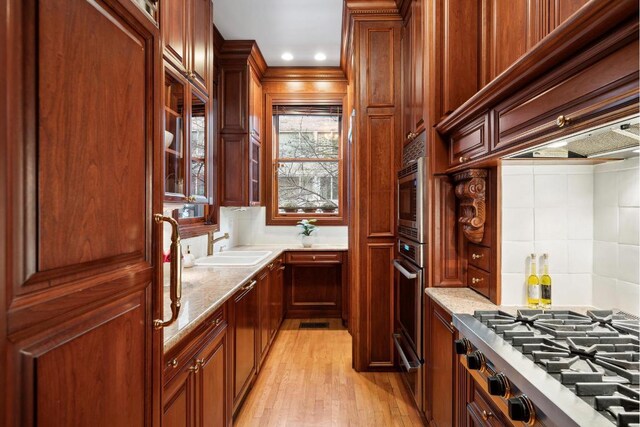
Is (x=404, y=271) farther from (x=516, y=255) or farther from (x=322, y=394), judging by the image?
(x=322, y=394)

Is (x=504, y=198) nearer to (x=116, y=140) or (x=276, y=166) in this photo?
(x=116, y=140)

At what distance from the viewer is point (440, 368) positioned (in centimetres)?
181

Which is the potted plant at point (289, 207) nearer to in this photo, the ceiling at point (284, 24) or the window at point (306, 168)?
the window at point (306, 168)

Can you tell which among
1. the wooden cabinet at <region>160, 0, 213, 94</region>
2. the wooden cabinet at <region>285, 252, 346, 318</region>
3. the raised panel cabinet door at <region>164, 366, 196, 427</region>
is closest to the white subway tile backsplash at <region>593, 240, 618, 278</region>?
the raised panel cabinet door at <region>164, 366, 196, 427</region>

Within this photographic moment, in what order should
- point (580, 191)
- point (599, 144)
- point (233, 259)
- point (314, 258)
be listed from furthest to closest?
1. point (314, 258)
2. point (233, 259)
3. point (580, 191)
4. point (599, 144)

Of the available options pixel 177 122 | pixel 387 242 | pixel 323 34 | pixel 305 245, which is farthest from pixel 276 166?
pixel 177 122

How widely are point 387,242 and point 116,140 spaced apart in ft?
7.60

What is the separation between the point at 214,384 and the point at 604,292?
5.90 feet

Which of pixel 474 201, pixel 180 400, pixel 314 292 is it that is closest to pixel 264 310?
pixel 314 292

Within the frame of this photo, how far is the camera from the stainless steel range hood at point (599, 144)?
0.94 meters

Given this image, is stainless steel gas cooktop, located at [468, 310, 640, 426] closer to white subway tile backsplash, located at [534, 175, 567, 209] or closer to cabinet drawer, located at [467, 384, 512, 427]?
cabinet drawer, located at [467, 384, 512, 427]

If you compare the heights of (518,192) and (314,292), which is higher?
(518,192)

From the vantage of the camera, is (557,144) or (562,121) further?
(557,144)

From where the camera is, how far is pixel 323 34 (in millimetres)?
3496
